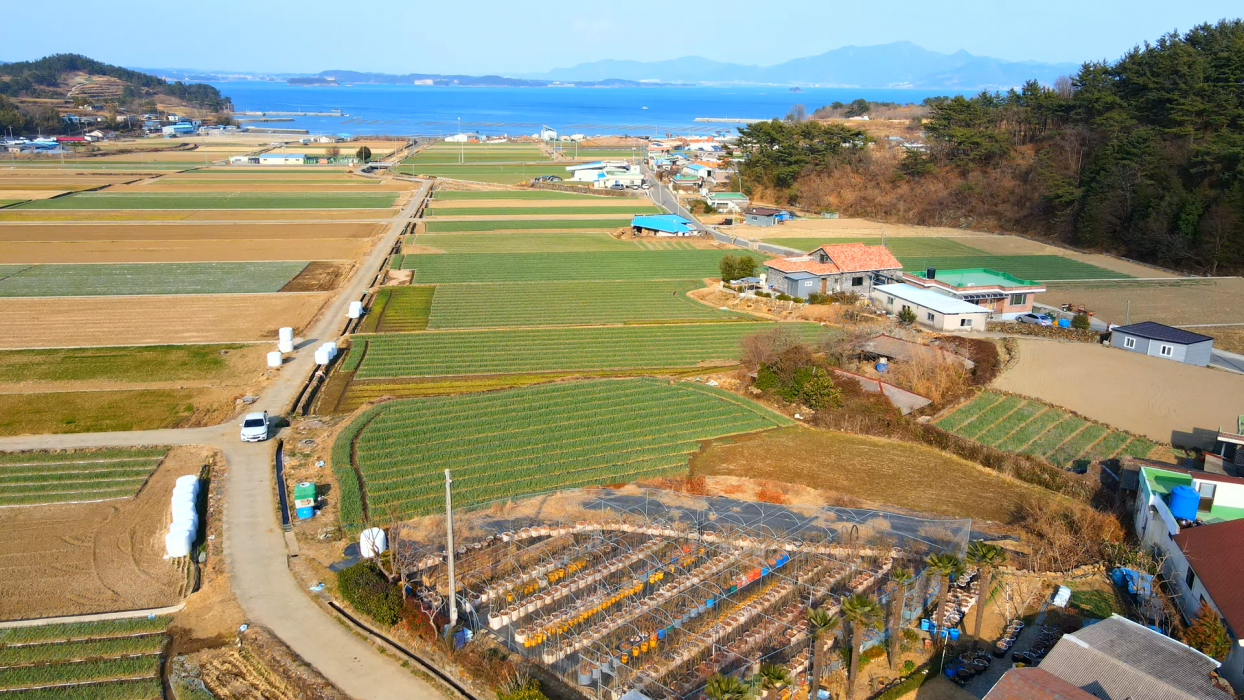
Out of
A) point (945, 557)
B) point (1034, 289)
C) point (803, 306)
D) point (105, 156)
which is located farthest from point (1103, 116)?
point (105, 156)

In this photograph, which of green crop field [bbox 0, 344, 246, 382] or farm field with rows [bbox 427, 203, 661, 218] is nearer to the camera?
green crop field [bbox 0, 344, 246, 382]

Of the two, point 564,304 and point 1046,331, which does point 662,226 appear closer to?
point 564,304

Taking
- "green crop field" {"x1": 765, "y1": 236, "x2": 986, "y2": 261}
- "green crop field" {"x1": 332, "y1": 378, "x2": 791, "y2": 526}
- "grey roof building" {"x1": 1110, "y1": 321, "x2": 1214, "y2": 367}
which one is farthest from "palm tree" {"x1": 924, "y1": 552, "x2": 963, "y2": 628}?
"green crop field" {"x1": 765, "y1": 236, "x2": 986, "y2": 261}

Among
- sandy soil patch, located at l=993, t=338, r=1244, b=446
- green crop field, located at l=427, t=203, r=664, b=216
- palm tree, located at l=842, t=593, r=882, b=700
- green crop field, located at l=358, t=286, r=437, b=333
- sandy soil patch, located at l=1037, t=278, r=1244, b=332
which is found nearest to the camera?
palm tree, located at l=842, t=593, r=882, b=700

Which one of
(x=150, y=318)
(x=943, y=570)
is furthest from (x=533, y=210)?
(x=943, y=570)

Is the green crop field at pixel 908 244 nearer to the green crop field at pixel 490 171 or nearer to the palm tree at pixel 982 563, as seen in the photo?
the palm tree at pixel 982 563

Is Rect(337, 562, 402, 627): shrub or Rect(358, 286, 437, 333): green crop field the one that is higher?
Rect(358, 286, 437, 333): green crop field

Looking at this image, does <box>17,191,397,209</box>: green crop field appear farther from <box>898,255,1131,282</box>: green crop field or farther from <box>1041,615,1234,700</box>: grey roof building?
<box>1041,615,1234,700</box>: grey roof building
